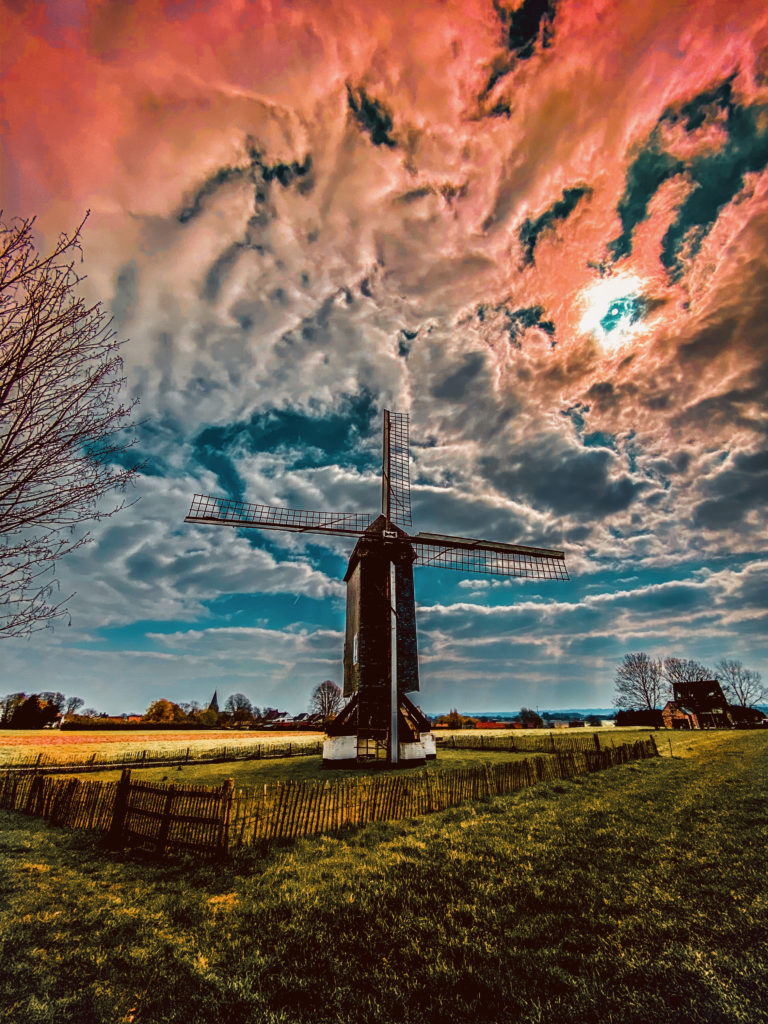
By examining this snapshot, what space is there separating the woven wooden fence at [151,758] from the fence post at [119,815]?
19997mm

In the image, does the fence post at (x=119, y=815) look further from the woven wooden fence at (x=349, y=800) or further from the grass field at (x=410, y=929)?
the woven wooden fence at (x=349, y=800)

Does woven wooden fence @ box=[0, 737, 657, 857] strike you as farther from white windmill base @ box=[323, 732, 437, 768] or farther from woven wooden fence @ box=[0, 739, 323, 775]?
woven wooden fence @ box=[0, 739, 323, 775]

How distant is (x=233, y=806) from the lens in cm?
963

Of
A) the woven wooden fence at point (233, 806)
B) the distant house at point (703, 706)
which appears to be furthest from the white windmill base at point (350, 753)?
the distant house at point (703, 706)

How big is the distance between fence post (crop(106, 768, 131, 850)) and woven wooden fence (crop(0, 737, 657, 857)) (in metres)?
0.02

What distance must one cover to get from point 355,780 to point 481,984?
23.7 ft

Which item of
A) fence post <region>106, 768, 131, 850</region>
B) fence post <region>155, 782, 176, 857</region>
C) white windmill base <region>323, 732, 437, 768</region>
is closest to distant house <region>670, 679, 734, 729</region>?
white windmill base <region>323, 732, 437, 768</region>

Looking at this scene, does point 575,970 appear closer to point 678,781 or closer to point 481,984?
point 481,984

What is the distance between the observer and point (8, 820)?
13594mm

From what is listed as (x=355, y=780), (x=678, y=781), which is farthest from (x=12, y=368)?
(x=678, y=781)

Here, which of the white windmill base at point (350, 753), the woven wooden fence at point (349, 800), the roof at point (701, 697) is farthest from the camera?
the roof at point (701, 697)

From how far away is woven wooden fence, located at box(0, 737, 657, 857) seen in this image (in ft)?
31.2

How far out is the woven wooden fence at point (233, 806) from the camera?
9.52 m

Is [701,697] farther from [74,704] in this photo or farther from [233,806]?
[74,704]
